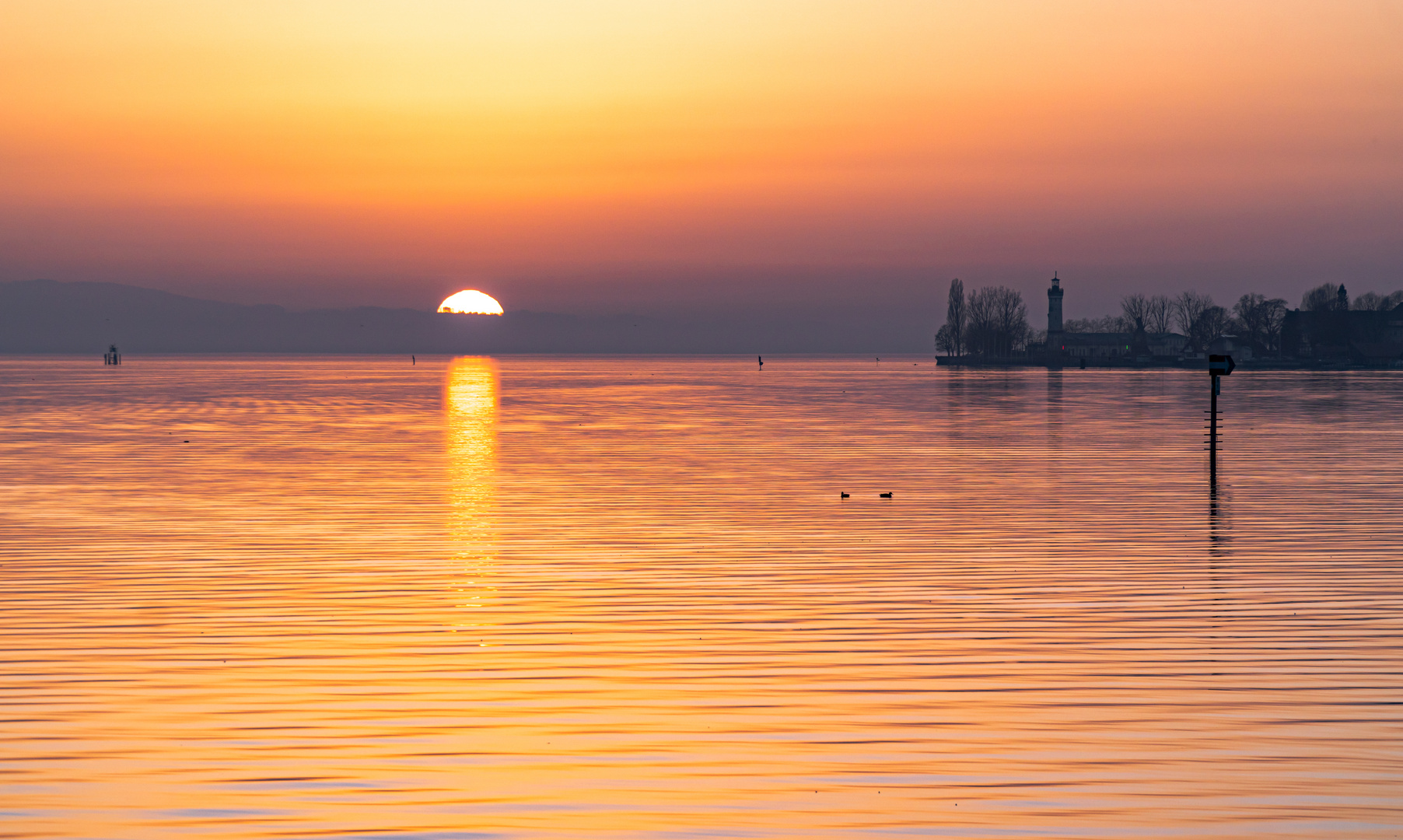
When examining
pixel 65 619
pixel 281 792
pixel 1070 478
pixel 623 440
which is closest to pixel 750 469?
pixel 1070 478

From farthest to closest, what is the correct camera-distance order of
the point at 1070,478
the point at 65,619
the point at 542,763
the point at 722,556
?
the point at 1070,478 < the point at 722,556 < the point at 65,619 < the point at 542,763

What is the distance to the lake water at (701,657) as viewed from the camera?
30.6ft

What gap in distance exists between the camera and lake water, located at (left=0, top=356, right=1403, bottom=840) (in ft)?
30.6

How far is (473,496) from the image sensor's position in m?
30.9

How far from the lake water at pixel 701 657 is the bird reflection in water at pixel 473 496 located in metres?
0.22

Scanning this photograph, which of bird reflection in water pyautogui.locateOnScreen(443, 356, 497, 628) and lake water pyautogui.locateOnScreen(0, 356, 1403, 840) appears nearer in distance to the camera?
lake water pyautogui.locateOnScreen(0, 356, 1403, 840)

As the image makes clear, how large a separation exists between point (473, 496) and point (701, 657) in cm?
1796

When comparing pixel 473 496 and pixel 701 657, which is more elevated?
pixel 701 657

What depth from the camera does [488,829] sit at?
28.9 feet

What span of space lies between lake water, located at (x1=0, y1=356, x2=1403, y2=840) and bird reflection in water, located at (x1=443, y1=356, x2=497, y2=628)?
0.73ft

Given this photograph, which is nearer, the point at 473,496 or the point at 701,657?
the point at 701,657

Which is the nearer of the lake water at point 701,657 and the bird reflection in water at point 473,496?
the lake water at point 701,657

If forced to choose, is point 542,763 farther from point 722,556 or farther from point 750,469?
point 750,469

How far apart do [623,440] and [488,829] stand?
1695 inches
